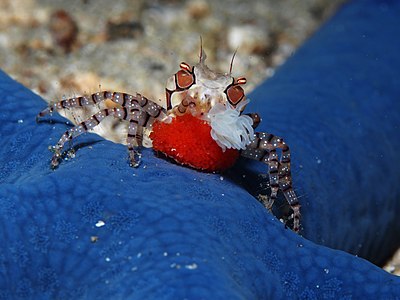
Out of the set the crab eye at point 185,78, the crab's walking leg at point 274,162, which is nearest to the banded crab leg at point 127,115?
the crab eye at point 185,78

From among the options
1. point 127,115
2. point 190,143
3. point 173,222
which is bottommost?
point 173,222

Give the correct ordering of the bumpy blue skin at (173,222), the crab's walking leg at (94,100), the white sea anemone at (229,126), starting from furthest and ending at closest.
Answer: the crab's walking leg at (94,100), the white sea anemone at (229,126), the bumpy blue skin at (173,222)

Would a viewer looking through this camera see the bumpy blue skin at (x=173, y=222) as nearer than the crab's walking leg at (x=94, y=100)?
Yes

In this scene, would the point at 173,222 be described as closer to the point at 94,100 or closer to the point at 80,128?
the point at 80,128

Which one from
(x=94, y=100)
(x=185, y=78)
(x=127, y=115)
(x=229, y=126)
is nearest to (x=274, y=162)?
(x=229, y=126)

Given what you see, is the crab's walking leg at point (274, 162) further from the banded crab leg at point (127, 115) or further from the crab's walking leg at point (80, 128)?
the crab's walking leg at point (80, 128)

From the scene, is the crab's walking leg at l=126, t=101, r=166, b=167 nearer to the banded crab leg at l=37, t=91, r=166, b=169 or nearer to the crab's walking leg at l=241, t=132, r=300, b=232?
the banded crab leg at l=37, t=91, r=166, b=169
